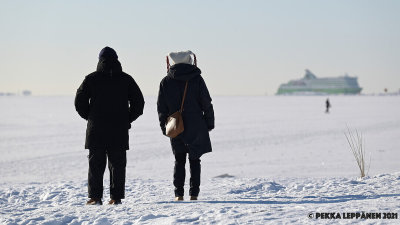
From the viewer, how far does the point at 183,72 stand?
14.6 feet

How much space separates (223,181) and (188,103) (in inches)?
98.4

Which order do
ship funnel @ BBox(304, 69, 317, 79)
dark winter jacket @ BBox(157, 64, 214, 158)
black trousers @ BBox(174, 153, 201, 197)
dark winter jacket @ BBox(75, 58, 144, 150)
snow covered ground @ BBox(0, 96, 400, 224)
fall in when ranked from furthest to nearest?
ship funnel @ BBox(304, 69, 317, 79), black trousers @ BBox(174, 153, 201, 197), dark winter jacket @ BBox(157, 64, 214, 158), dark winter jacket @ BBox(75, 58, 144, 150), snow covered ground @ BBox(0, 96, 400, 224)

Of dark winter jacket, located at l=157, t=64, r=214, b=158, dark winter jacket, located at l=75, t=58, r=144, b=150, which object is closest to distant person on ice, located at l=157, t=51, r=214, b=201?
dark winter jacket, located at l=157, t=64, r=214, b=158

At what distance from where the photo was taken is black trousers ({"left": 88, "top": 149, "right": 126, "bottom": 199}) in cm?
445

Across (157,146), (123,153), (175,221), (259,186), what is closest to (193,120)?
(123,153)

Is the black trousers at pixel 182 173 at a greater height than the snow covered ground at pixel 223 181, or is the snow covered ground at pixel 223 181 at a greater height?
the black trousers at pixel 182 173

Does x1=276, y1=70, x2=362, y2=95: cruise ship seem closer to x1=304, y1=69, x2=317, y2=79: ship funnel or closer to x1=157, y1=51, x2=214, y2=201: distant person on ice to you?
x1=304, y1=69, x2=317, y2=79: ship funnel

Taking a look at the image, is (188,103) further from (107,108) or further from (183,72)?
(107,108)

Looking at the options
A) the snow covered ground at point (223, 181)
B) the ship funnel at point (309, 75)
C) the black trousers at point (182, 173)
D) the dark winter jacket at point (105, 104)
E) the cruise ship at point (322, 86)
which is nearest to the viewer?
the snow covered ground at point (223, 181)

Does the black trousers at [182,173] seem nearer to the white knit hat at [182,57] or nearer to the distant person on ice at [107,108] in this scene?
the distant person on ice at [107,108]

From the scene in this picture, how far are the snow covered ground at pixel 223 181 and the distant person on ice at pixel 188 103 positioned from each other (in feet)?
1.79

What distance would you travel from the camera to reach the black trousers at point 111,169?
4.45 m

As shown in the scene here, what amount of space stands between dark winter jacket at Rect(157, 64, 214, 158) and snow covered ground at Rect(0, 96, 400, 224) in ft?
1.89

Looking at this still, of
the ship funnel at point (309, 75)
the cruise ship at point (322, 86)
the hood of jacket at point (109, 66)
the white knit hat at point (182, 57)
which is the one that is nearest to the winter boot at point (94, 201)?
the hood of jacket at point (109, 66)
